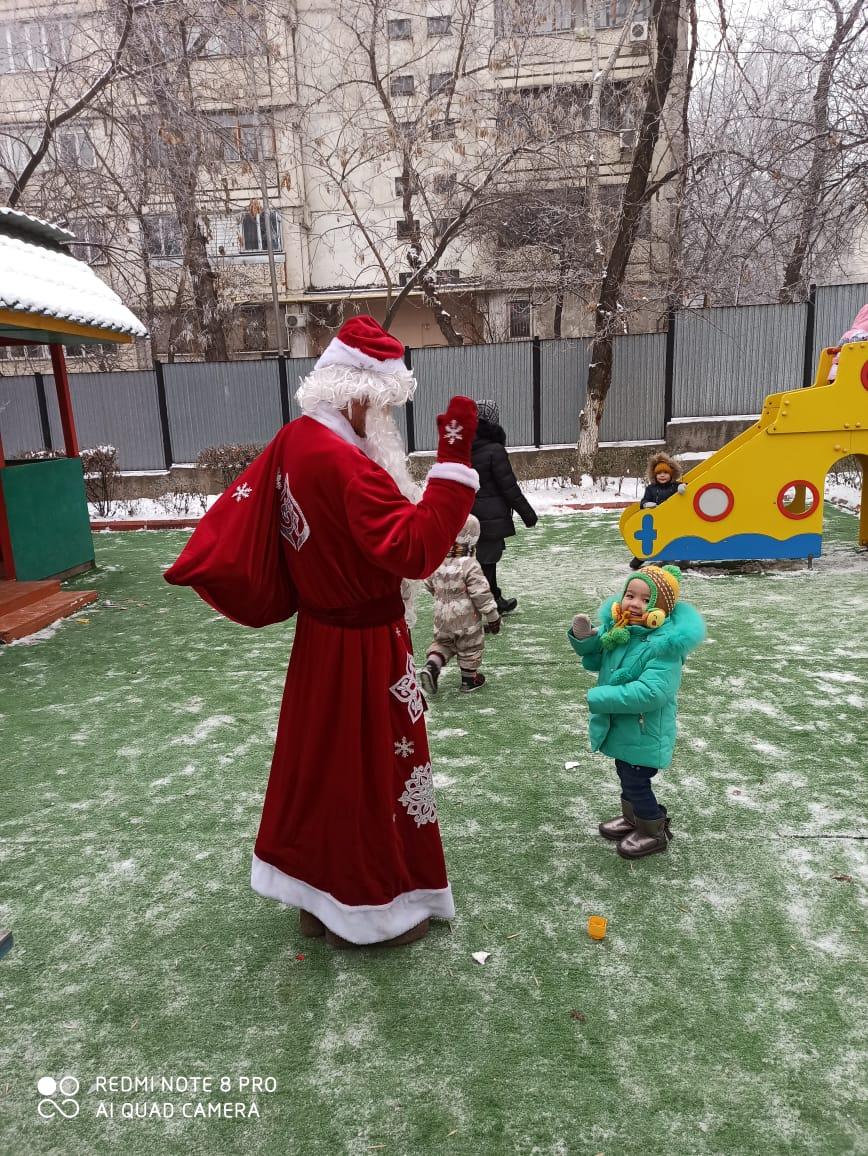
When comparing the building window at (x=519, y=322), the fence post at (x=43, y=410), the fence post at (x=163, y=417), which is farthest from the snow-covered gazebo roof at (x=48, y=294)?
the building window at (x=519, y=322)

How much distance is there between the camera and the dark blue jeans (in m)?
3.03

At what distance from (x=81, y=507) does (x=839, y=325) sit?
11.5 meters

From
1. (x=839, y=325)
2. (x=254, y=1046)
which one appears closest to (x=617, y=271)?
(x=839, y=325)

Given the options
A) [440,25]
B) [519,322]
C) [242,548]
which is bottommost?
[242,548]

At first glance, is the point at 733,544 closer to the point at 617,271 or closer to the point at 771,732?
the point at 771,732

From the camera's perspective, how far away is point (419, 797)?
2592 millimetres

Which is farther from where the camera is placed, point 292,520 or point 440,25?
point 440,25

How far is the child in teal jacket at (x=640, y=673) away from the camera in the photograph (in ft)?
9.23

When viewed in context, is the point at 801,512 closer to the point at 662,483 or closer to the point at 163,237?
the point at 662,483

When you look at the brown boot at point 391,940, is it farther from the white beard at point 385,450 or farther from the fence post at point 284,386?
the fence post at point 284,386

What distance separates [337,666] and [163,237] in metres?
16.8

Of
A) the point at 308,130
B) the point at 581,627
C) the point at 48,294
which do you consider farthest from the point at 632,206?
the point at 581,627

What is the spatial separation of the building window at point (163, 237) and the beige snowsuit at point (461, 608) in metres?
11.6

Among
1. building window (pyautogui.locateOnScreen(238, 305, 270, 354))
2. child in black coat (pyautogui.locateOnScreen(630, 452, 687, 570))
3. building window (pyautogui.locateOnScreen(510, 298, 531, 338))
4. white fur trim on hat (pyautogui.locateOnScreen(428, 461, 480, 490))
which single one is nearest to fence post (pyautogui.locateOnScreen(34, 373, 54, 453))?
child in black coat (pyautogui.locateOnScreen(630, 452, 687, 570))
